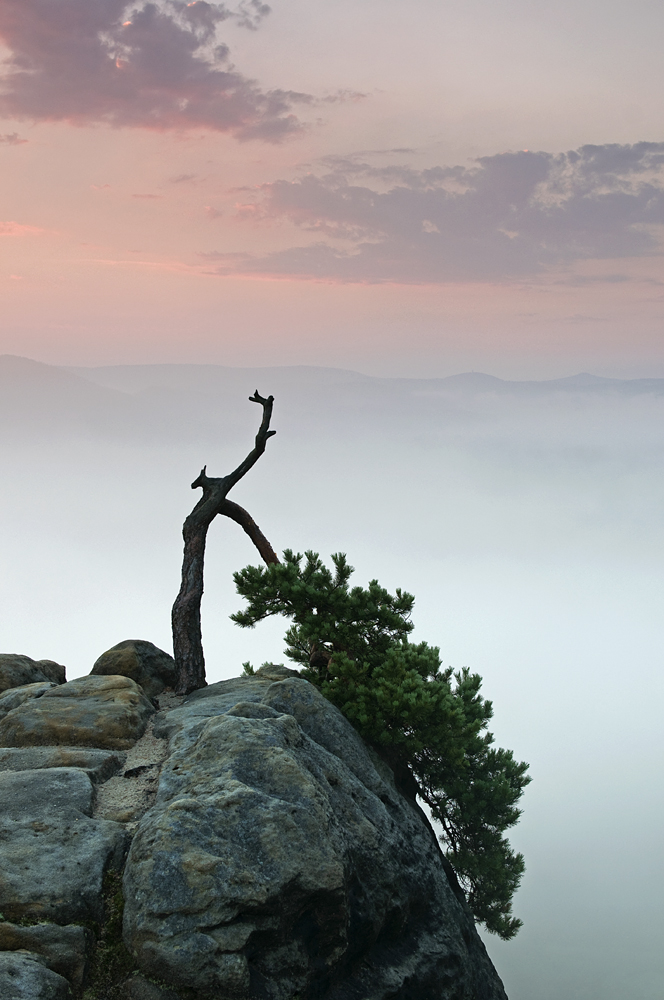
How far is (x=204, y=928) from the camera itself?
10.3m

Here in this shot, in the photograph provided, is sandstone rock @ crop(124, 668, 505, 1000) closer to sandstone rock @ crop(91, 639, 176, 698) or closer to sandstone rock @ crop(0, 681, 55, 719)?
sandstone rock @ crop(0, 681, 55, 719)

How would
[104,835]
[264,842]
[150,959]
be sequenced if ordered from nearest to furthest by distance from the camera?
[150,959], [264,842], [104,835]

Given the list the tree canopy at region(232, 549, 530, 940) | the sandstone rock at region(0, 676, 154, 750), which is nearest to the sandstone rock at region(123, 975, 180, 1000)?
the sandstone rock at region(0, 676, 154, 750)

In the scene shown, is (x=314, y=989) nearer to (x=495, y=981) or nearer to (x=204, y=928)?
(x=204, y=928)

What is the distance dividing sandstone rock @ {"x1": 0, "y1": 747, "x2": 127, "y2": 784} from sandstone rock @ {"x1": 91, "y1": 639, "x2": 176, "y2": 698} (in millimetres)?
5235

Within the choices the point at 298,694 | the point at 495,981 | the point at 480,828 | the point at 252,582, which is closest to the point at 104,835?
the point at 298,694

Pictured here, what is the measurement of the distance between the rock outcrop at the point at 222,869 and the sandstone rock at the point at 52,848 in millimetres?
25

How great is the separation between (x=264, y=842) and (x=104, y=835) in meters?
2.70

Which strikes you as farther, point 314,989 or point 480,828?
point 480,828

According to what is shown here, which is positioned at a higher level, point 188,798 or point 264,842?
point 188,798

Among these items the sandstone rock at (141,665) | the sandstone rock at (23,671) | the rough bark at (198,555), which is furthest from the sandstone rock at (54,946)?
the sandstone rock at (23,671)

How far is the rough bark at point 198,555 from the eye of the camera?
2092cm

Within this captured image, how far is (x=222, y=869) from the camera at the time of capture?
421 inches

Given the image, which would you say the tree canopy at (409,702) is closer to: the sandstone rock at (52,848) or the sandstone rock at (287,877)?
the sandstone rock at (287,877)
